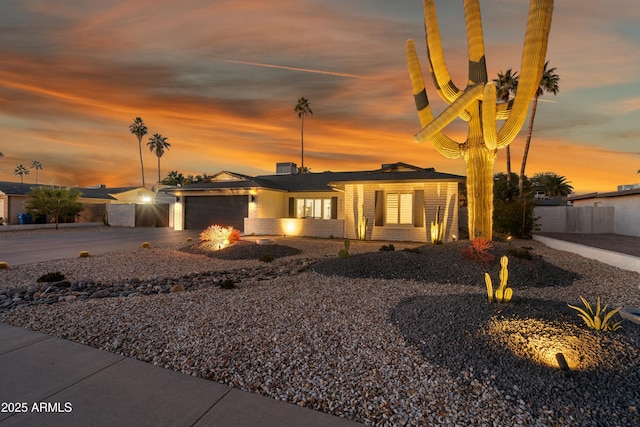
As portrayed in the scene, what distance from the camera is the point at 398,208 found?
17062 millimetres

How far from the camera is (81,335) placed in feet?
13.8

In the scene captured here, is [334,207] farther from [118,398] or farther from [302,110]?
[302,110]

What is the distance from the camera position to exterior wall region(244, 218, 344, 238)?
59.2 feet

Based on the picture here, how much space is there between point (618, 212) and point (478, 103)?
17.4 metres

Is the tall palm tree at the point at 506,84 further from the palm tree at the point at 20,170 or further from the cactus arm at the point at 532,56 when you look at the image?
the palm tree at the point at 20,170

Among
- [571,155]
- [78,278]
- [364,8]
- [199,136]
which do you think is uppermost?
[364,8]

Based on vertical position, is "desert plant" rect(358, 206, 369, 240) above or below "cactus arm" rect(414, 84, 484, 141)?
below

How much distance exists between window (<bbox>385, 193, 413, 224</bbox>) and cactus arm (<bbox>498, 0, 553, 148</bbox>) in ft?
23.3

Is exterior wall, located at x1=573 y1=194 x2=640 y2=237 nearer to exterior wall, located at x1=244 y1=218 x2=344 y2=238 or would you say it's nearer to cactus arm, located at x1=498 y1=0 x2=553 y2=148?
cactus arm, located at x1=498 y1=0 x2=553 y2=148

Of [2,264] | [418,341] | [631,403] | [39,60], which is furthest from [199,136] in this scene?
[631,403]

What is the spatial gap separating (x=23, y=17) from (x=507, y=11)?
17.9 metres

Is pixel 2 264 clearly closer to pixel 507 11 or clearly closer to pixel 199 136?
pixel 199 136

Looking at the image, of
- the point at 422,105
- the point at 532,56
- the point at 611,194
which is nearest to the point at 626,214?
the point at 611,194

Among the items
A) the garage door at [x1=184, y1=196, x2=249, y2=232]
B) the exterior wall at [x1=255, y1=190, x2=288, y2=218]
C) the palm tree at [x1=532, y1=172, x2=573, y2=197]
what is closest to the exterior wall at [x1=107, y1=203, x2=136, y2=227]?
the garage door at [x1=184, y1=196, x2=249, y2=232]
